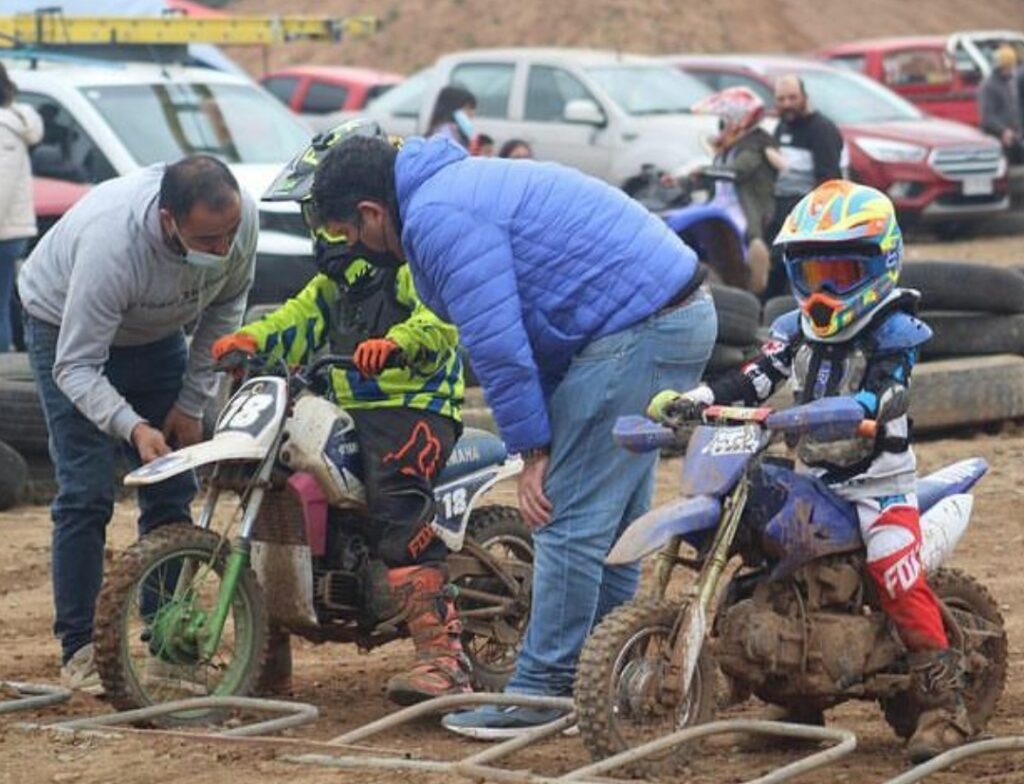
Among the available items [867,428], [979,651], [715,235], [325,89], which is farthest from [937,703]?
[325,89]

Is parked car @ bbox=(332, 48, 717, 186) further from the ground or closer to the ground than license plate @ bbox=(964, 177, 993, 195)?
further from the ground

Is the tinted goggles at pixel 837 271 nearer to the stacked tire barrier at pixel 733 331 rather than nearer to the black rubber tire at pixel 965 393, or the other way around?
the stacked tire barrier at pixel 733 331

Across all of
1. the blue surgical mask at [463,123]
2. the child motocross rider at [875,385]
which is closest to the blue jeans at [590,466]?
the child motocross rider at [875,385]

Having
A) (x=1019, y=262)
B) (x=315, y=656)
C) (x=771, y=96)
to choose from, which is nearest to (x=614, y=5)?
(x=771, y=96)

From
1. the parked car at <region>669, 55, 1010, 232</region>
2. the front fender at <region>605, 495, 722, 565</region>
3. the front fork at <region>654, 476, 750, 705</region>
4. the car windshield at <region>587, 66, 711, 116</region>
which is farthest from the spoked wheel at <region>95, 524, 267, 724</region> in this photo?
the parked car at <region>669, 55, 1010, 232</region>

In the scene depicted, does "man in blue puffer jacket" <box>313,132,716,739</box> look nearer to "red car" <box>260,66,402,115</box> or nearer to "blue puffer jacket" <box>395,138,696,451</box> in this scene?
"blue puffer jacket" <box>395,138,696,451</box>

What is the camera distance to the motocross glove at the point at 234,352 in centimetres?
783

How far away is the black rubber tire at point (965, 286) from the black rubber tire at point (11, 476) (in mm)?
4692

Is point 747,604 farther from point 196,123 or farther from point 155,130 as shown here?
point 196,123

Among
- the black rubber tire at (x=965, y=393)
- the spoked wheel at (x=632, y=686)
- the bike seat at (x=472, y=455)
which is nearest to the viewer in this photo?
the spoked wheel at (x=632, y=686)

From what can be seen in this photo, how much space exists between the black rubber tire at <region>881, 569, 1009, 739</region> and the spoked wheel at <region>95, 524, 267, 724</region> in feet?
6.13

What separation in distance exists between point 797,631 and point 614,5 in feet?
115

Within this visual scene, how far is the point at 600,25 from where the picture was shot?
40.4 m

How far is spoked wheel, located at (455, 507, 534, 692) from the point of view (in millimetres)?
8164
